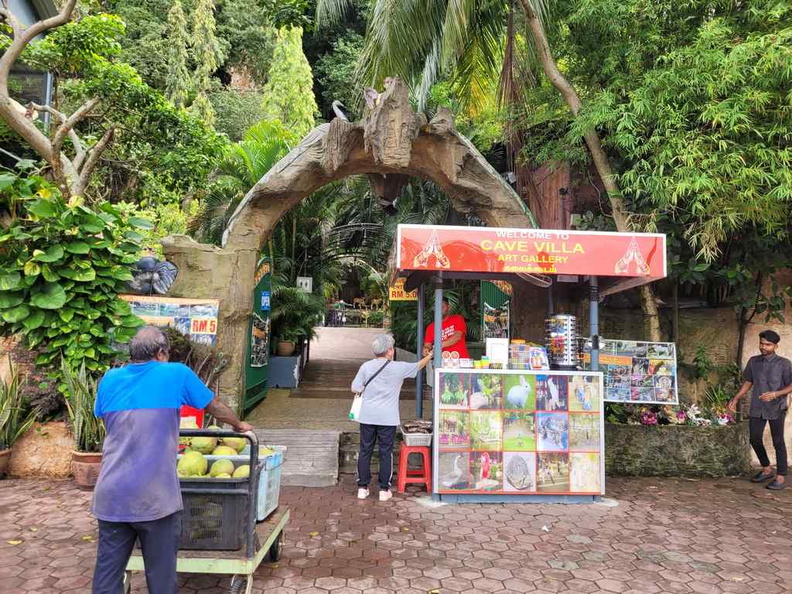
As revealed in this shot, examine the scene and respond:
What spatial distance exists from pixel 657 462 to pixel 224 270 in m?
6.18

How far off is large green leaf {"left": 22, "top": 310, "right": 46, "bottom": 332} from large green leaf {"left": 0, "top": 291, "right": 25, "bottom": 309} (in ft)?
0.68

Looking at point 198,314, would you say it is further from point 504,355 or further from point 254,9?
point 254,9

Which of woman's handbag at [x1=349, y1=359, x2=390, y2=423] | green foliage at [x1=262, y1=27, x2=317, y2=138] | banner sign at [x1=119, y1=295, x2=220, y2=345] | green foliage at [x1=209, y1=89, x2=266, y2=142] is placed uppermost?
green foliage at [x1=262, y1=27, x2=317, y2=138]

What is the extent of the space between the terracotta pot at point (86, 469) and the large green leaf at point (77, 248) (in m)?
2.24

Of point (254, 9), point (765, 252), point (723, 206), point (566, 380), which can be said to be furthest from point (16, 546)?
point (254, 9)

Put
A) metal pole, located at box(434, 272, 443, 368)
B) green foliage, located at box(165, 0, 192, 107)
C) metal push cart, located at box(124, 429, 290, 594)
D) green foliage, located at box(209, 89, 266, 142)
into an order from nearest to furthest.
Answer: metal push cart, located at box(124, 429, 290, 594) → metal pole, located at box(434, 272, 443, 368) → green foliage, located at box(165, 0, 192, 107) → green foliage, located at box(209, 89, 266, 142)

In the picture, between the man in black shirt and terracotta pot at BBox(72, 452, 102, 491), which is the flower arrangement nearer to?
the man in black shirt

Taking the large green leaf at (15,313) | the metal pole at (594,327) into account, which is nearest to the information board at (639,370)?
the metal pole at (594,327)

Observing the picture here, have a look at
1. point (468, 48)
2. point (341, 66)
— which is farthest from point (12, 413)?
point (341, 66)

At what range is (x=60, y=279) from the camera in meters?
6.21

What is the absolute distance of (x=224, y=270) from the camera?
288 inches

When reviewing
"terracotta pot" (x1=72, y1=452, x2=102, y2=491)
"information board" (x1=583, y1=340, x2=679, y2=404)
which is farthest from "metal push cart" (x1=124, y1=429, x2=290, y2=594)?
"information board" (x1=583, y1=340, x2=679, y2=404)

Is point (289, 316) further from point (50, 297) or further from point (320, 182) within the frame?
point (50, 297)

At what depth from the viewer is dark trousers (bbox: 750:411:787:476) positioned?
636cm
